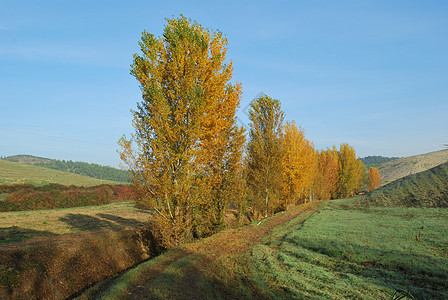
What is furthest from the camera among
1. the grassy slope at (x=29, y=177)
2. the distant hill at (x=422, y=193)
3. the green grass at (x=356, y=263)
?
the grassy slope at (x=29, y=177)

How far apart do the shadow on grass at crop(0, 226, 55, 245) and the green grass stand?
19559 mm

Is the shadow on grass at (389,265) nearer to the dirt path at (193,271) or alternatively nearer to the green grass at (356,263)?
the green grass at (356,263)

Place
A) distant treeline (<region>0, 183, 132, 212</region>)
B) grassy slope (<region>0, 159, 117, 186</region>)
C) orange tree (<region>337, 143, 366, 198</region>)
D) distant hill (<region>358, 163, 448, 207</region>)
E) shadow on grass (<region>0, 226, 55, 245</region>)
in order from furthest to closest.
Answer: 1. grassy slope (<region>0, 159, 117, 186</region>)
2. orange tree (<region>337, 143, 366, 198</region>)
3. distant treeline (<region>0, 183, 132, 212</region>)
4. distant hill (<region>358, 163, 448, 207</region>)
5. shadow on grass (<region>0, 226, 55, 245</region>)

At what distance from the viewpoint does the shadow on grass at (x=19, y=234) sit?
1874 centimetres

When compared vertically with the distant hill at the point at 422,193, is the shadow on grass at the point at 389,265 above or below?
below

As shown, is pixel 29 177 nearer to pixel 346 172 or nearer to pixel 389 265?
pixel 346 172

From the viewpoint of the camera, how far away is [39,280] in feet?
30.5

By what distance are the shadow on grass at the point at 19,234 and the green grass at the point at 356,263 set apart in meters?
19.6

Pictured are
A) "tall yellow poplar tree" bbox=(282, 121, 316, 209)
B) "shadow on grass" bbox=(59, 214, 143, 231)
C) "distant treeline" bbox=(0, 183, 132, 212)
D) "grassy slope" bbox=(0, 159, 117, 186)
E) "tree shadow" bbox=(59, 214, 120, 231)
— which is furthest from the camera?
"grassy slope" bbox=(0, 159, 117, 186)

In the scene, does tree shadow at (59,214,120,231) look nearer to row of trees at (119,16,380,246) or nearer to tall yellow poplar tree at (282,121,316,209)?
row of trees at (119,16,380,246)

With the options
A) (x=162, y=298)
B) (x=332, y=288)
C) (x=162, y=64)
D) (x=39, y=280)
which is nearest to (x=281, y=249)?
(x=332, y=288)

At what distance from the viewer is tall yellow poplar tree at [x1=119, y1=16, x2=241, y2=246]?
11.7 m

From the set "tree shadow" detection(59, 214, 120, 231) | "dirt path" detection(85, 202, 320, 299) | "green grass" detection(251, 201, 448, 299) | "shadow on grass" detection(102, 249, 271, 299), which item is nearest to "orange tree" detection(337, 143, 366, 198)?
"green grass" detection(251, 201, 448, 299)


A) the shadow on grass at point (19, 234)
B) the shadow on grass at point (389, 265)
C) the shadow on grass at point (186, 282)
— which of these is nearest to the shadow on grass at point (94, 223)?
Answer: the shadow on grass at point (19, 234)
